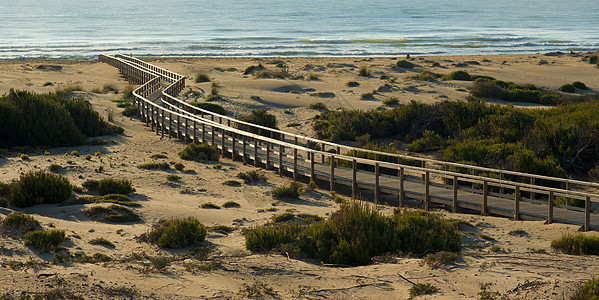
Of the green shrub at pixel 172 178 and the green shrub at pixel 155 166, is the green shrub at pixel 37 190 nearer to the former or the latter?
the green shrub at pixel 172 178

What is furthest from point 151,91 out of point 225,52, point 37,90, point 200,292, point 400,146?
A: point 225,52

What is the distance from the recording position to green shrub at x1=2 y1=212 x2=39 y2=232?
29.8 feet

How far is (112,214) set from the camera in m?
11.3

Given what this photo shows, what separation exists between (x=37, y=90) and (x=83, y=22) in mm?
101030

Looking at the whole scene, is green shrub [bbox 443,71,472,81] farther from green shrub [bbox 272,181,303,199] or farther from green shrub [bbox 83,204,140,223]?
green shrub [bbox 83,204,140,223]

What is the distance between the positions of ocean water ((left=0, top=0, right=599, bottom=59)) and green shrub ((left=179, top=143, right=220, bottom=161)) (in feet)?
168

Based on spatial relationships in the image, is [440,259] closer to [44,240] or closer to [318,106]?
[44,240]

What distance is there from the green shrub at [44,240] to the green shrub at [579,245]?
7233mm

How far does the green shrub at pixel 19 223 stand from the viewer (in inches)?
358

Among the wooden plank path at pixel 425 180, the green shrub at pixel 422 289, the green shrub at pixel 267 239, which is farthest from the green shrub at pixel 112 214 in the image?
the green shrub at pixel 422 289

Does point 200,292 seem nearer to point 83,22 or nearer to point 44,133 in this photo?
point 44,133

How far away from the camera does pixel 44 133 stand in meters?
19.7

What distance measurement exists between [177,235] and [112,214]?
8.03 ft

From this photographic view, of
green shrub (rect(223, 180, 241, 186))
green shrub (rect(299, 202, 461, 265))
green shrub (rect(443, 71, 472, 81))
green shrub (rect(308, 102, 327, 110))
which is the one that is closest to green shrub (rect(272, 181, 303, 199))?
green shrub (rect(223, 180, 241, 186))
